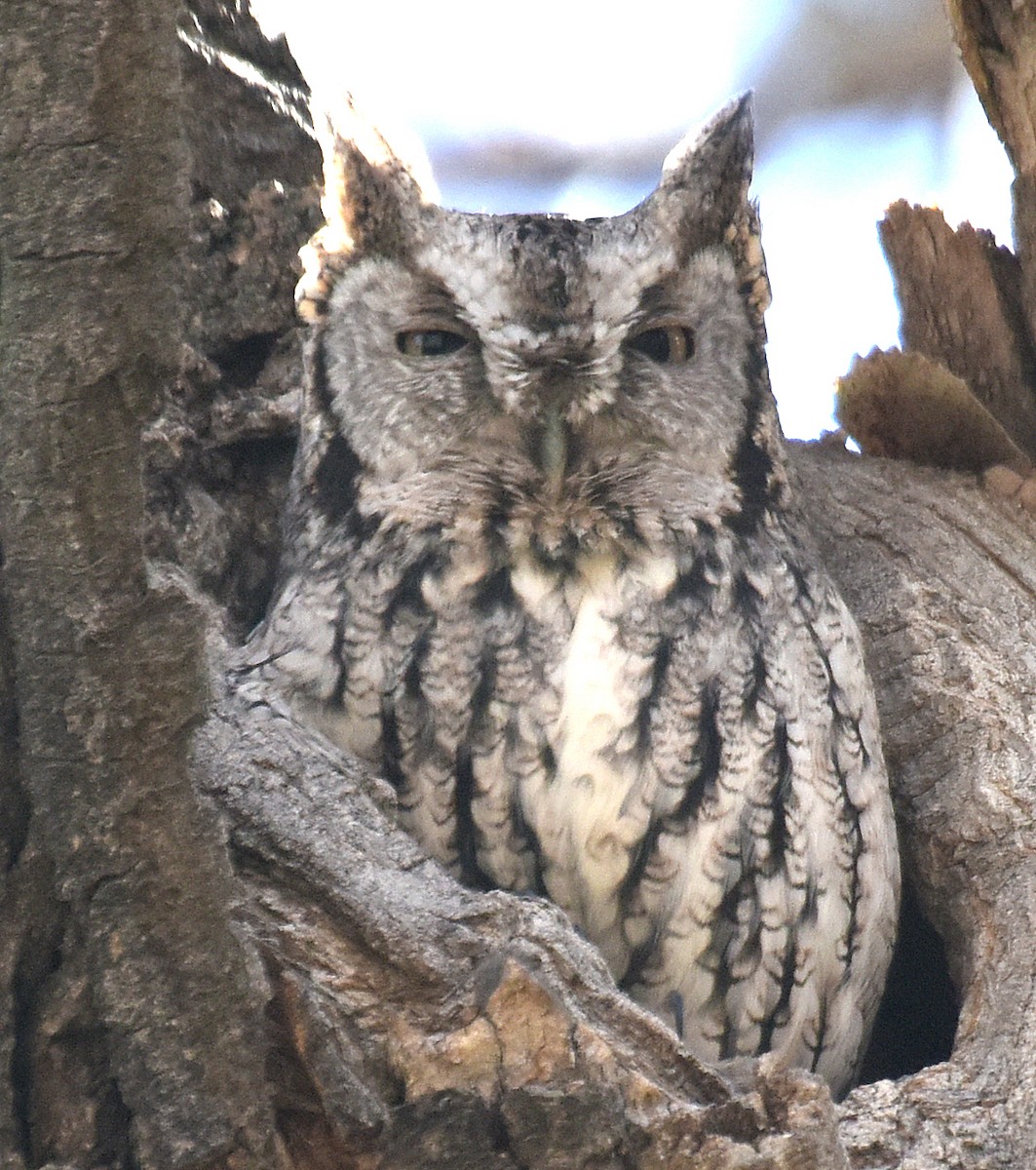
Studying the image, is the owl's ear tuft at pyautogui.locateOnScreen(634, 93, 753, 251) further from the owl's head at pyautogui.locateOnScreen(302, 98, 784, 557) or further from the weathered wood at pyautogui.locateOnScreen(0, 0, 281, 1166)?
the weathered wood at pyautogui.locateOnScreen(0, 0, 281, 1166)

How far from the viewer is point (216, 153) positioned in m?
2.65

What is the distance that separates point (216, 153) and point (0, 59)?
5.36 feet

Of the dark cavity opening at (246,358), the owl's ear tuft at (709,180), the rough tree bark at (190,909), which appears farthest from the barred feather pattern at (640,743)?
the dark cavity opening at (246,358)

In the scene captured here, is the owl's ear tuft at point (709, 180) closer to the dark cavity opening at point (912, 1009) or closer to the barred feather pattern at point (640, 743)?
the barred feather pattern at point (640, 743)

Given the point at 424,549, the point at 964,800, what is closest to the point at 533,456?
the point at 424,549

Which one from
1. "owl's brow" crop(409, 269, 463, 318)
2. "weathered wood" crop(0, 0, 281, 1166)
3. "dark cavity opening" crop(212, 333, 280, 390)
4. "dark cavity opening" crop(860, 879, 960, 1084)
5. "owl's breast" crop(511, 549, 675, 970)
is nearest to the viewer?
"weathered wood" crop(0, 0, 281, 1166)

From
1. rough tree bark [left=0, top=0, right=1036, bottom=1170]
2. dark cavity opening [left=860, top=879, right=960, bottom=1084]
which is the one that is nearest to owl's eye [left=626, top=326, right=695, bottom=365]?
rough tree bark [left=0, top=0, right=1036, bottom=1170]

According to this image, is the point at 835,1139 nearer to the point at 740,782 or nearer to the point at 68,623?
the point at 740,782

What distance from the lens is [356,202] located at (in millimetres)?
2188

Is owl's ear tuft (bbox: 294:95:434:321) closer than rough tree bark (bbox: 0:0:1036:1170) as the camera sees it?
No

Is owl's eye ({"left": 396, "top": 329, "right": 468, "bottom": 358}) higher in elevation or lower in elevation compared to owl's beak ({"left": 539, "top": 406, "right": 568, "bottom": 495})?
higher

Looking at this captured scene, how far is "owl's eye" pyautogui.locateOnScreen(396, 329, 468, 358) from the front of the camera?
6.88 ft

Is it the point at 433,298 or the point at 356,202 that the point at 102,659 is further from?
the point at 356,202

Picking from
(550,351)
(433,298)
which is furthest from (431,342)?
(550,351)
